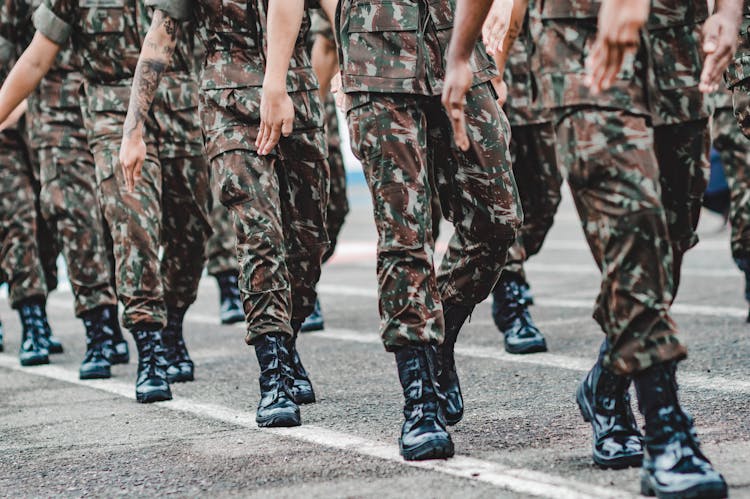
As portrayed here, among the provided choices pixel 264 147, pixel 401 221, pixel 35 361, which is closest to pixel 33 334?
pixel 35 361

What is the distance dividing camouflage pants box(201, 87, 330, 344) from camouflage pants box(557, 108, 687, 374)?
1722 millimetres

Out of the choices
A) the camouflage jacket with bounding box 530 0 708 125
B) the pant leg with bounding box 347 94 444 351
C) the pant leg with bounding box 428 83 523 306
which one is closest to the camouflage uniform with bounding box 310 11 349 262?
the pant leg with bounding box 428 83 523 306

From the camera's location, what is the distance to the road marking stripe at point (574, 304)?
22.8 ft

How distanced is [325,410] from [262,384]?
1.13 ft

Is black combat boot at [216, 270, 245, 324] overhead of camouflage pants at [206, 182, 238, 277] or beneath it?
beneath

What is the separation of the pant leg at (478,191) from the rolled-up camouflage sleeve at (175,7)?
143cm

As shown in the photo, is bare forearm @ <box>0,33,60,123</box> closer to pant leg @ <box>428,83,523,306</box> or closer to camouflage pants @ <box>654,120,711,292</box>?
pant leg @ <box>428,83,523,306</box>

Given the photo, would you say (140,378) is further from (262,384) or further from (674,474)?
(674,474)

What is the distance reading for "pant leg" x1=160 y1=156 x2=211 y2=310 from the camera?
6.14 metres

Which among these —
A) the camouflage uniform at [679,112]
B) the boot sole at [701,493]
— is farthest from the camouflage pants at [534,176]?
the boot sole at [701,493]

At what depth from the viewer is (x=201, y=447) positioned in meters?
4.43

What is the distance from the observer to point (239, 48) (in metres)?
4.96

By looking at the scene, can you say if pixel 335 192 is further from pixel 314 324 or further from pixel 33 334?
pixel 33 334

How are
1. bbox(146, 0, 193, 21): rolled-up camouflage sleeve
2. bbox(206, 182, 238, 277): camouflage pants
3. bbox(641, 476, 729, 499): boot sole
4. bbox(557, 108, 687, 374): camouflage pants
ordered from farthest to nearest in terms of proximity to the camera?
bbox(206, 182, 238, 277): camouflage pants, bbox(146, 0, 193, 21): rolled-up camouflage sleeve, bbox(557, 108, 687, 374): camouflage pants, bbox(641, 476, 729, 499): boot sole
